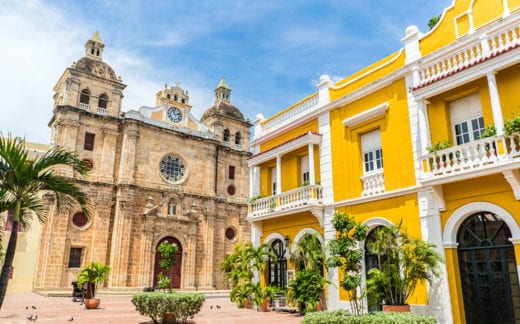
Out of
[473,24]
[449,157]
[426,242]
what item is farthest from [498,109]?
[426,242]

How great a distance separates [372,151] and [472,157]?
3.83 metres

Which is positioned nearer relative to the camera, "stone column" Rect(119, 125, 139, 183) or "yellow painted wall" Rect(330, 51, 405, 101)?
"yellow painted wall" Rect(330, 51, 405, 101)

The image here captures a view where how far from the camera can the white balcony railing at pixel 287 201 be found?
13.9m

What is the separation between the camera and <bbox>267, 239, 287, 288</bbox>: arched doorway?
1566 centimetres

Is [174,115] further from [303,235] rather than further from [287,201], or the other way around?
[303,235]

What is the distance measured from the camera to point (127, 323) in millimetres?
11281

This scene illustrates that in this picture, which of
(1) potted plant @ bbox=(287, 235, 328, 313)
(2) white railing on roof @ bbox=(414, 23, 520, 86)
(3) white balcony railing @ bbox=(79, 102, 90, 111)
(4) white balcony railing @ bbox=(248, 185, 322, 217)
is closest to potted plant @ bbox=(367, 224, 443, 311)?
(1) potted plant @ bbox=(287, 235, 328, 313)

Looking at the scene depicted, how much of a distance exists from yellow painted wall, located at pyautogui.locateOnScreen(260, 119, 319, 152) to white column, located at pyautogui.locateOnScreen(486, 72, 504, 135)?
6627 millimetres

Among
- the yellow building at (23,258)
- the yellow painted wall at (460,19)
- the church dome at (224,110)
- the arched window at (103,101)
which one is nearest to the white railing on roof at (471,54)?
the yellow painted wall at (460,19)

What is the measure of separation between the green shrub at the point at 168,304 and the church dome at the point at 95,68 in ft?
72.6

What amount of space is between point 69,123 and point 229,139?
13680 millimetres

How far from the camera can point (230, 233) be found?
32.0 meters

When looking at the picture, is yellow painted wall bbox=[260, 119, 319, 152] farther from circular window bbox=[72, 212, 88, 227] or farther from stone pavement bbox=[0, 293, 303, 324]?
circular window bbox=[72, 212, 88, 227]

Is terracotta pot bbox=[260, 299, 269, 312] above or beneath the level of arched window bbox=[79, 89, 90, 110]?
beneath
